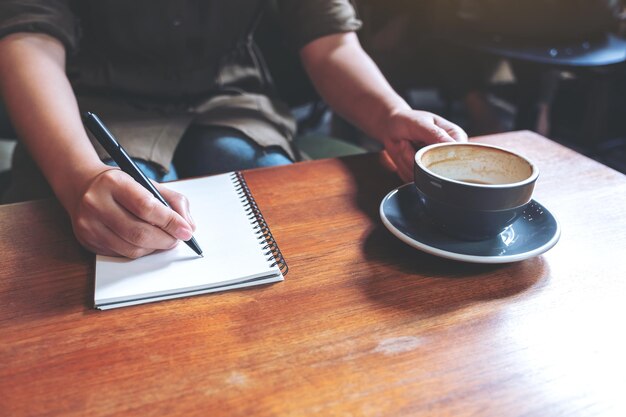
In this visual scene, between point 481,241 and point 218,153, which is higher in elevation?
point 481,241

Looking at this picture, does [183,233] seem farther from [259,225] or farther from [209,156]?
[209,156]

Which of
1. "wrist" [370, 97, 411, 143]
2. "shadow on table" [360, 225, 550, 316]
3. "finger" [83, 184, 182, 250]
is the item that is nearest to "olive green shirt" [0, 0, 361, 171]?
"wrist" [370, 97, 411, 143]

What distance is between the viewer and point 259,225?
0.62 m

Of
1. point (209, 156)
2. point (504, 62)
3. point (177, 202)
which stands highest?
point (177, 202)

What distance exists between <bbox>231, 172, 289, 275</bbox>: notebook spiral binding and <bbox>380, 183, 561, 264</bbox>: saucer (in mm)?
117

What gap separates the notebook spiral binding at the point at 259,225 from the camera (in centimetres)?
55

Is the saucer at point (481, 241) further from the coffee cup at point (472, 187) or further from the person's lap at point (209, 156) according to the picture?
the person's lap at point (209, 156)

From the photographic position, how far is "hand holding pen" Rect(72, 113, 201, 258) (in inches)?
21.1

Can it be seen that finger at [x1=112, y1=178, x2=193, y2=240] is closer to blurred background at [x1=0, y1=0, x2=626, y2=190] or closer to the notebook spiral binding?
the notebook spiral binding

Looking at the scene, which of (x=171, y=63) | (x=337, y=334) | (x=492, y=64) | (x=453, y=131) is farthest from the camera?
(x=492, y=64)

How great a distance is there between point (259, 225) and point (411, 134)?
0.24m

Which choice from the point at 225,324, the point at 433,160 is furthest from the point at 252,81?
the point at 225,324

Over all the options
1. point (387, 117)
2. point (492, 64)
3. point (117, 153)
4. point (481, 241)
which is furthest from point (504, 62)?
point (117, 153)

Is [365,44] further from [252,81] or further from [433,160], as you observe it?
[433,160]
